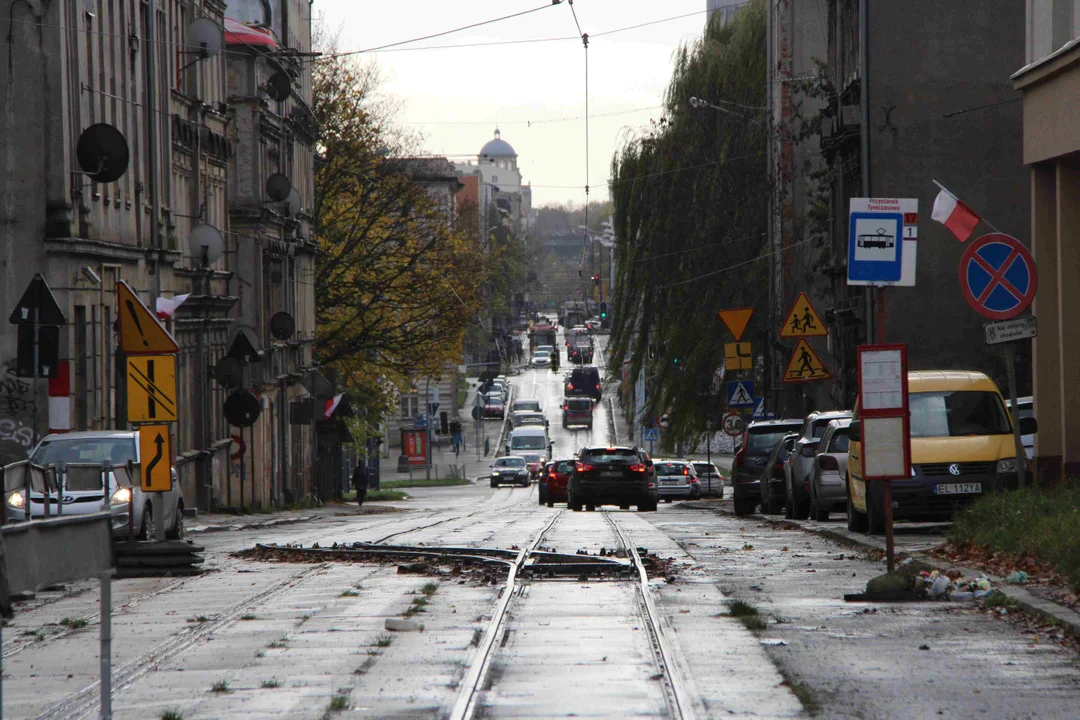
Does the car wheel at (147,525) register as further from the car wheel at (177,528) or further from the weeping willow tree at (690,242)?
the weeping willow tree at (690,242)

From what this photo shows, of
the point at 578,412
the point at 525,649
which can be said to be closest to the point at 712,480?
the point at 525,649

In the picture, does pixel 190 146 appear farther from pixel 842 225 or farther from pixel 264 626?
pixel 264 626

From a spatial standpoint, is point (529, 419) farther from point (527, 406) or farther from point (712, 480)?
point (712, 480)

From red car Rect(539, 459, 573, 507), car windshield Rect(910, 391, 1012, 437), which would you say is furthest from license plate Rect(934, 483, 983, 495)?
red car Rect(539, 459, 573, 507)

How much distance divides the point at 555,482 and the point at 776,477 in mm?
16180

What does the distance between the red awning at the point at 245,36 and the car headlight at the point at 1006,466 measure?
3116 centimetres

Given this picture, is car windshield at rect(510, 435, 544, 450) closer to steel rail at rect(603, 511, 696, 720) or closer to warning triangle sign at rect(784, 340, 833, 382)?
warning triangle sign at rect(784, 340, 833, 382)

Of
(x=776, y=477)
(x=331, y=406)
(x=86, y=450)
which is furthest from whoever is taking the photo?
(x=331, y=406)

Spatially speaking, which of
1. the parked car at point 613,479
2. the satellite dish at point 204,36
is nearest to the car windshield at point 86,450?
the parked car at point 613,479

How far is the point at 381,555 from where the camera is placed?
59.9 feet

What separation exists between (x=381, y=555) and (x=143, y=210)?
696 inches

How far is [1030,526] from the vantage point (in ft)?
47.6

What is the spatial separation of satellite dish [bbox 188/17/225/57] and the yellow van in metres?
22.3

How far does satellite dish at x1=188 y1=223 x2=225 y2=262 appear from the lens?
38.5 m
